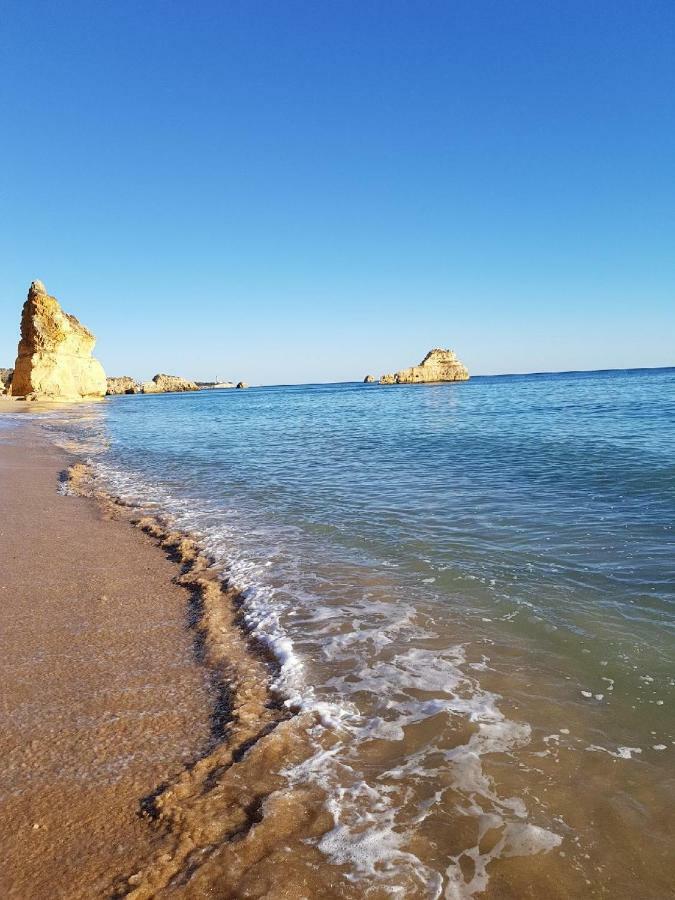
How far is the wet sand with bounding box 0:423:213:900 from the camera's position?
6.94 feet

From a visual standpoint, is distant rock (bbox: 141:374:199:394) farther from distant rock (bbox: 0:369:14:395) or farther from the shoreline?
the shoreline

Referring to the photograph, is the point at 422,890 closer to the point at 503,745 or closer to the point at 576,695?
the point at 503,745

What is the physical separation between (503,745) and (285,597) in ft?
8.45

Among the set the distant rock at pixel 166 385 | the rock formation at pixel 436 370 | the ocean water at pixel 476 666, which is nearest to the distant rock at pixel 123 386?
the distant rock at pixel 166 385

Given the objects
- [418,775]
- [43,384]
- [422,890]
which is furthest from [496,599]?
[43,384]

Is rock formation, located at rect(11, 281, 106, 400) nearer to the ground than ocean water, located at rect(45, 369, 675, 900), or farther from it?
farther from it

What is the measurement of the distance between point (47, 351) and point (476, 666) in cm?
5730

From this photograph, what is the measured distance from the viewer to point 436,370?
118 metres

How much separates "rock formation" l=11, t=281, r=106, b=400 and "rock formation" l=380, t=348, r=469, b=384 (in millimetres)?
75020

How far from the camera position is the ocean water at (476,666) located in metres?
2.20

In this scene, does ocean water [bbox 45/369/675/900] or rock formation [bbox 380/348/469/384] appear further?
rock formation [bbox 380/348/469/384]

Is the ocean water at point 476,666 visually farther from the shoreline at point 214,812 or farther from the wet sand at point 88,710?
the wet sand at point 88,710

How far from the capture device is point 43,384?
53.4 metres

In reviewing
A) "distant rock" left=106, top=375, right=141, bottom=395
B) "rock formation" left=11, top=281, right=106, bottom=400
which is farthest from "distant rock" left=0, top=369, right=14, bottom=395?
"distant rock" left=106, top=375, right=141, bottom=395
